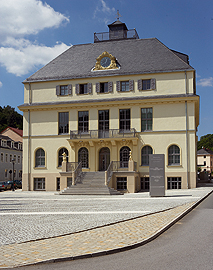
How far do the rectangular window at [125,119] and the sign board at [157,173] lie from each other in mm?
11464

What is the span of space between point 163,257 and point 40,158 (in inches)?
1226

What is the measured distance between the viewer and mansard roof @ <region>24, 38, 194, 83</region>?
1388 inches

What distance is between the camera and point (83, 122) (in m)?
35.8

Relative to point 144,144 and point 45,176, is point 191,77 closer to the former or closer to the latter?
point 144,144

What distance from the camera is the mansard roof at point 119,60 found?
3525 centimetres

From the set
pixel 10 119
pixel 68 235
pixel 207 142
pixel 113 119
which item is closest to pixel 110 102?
pixel 113 119

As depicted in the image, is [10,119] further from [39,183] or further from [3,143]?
[39,183]

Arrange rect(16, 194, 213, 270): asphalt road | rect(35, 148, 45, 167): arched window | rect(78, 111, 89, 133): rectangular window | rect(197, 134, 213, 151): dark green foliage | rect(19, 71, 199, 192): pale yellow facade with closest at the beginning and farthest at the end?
rect(16, 194, 213, 270): asphalt road
rect(19, 71, 199, 192): pale yellow facade
rect(78, 111, 89, 133): rectangular window
rect(35, 148, 45, 167): arched window
rect(197, 134, 213, 151): dark green foliage

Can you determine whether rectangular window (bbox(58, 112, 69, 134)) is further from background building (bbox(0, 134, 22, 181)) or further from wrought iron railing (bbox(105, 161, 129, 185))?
background building (bbox(0, 134, 22, 181))

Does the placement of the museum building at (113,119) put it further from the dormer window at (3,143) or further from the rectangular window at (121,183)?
the dormer window at (3,143)

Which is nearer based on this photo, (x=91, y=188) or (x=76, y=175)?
(x=91, y=188)

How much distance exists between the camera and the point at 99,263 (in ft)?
21.3

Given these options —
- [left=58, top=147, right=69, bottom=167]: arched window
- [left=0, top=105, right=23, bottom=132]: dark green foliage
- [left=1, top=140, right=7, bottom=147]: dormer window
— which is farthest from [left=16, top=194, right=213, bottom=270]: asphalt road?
[left=0, top=105, right=23, bottom=132]: dark green foliage

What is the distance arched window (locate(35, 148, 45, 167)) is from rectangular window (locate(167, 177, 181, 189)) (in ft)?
43.8
